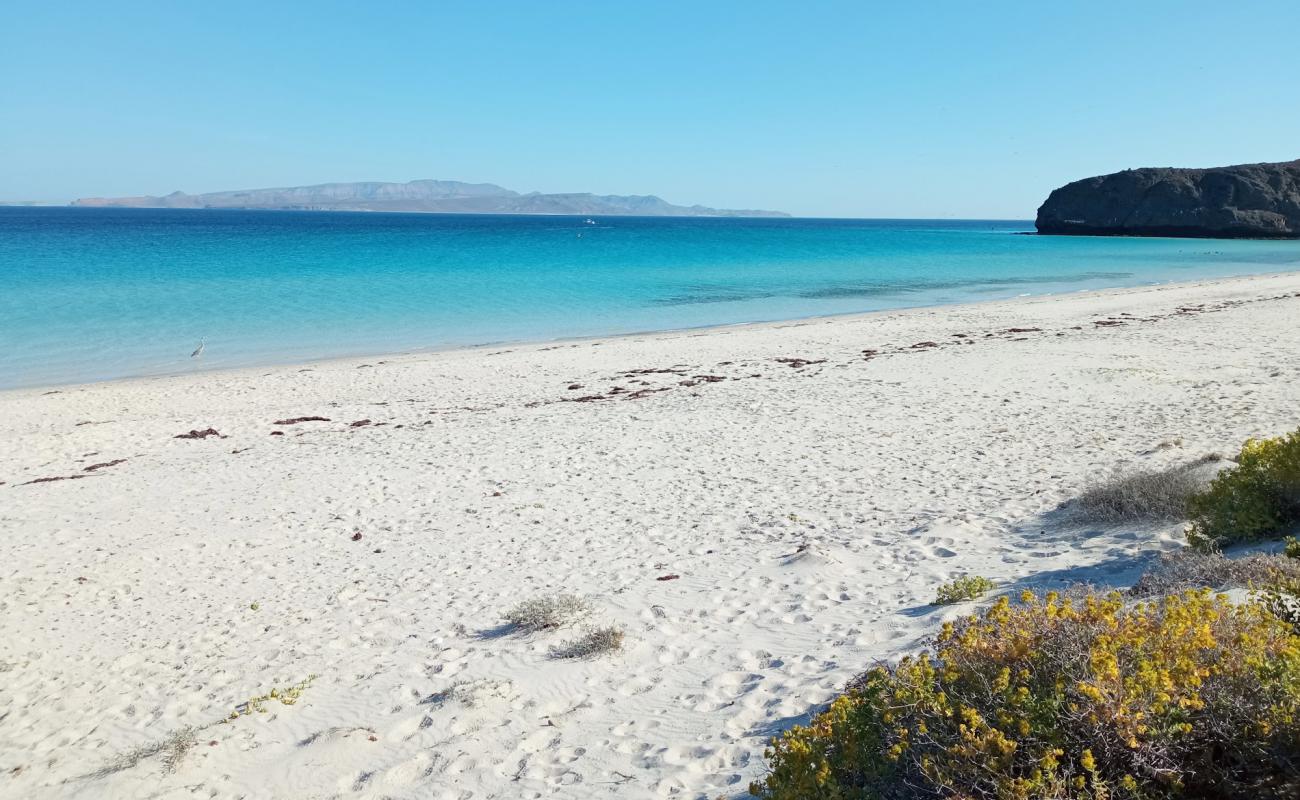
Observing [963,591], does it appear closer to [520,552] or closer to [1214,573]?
[1214,573]

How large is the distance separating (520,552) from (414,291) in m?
28.8

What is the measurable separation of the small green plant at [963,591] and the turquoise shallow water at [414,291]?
61.4ft

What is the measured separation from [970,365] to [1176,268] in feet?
125

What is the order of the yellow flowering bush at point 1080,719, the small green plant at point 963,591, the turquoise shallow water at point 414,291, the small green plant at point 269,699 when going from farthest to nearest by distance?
the turquoise shallow water at point 414,291 → the small green plant at point 963,591 → the small green plant at point 269,699 → the yellow flowering bush at point 1080,719

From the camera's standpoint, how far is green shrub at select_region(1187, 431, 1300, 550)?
555cm

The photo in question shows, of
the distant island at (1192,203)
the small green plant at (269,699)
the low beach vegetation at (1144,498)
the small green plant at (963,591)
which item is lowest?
the small green plant at (269,699)

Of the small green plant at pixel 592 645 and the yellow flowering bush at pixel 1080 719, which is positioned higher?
the yellow flowering bush at pixel 1080 719

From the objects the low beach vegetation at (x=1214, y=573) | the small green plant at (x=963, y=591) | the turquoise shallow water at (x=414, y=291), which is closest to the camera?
the low beach vegetation at (x=1214, y=573)

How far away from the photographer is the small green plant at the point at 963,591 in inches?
218

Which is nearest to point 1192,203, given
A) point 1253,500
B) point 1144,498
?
point 1144,498

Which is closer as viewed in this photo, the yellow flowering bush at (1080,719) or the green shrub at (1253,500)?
the yellow flowering bush at (1080,719)

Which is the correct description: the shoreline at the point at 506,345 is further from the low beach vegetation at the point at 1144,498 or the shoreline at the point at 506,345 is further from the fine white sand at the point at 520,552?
the low beach vegetation at the point at 1144,498

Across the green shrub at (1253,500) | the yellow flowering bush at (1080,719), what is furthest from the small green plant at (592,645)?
the green shrub at (1253,500)

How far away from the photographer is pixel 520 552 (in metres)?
7.45
